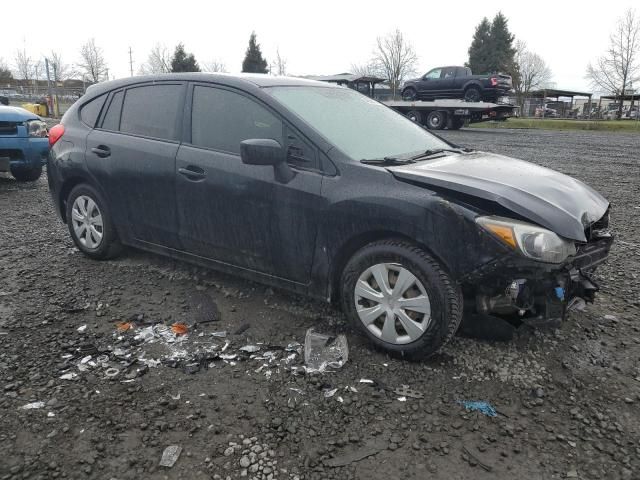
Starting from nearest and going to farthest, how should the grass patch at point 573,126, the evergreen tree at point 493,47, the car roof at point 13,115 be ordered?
the car roof at point 13,115 → the grass patch at point 573,126 → the evergreen tree at point 493,47

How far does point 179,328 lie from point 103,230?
1.62 metres

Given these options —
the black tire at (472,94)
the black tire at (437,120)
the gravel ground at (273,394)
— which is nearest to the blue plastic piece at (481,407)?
the gravel ground at (273,394)

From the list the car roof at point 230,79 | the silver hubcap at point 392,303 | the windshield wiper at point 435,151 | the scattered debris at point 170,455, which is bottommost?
the scattered debris at point 170,455

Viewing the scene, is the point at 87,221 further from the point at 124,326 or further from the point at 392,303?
the point at 392,303

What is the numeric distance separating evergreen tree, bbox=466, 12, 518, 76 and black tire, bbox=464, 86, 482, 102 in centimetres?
3496

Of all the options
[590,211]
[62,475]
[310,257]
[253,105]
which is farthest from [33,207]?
[590,211]

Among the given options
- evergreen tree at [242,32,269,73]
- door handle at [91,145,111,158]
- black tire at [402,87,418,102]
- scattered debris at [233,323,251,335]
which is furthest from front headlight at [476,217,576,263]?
evergreen tree at [242,32,269,73]

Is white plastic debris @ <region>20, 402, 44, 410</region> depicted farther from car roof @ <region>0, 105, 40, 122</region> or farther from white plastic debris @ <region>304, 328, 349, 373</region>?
car roof @ <region>0, 105, 40, 122</region>

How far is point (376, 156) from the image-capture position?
348 cm

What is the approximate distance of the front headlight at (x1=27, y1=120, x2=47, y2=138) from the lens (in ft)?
26.5

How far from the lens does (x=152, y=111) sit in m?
4.30

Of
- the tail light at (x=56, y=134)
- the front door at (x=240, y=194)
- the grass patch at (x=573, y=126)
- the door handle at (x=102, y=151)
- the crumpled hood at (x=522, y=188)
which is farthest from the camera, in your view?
the grass patch at (x=573, y=126)

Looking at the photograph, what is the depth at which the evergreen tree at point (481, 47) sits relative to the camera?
57.3 metres

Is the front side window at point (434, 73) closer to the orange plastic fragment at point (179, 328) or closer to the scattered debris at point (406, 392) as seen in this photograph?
the orange plastic fragment at point (179, 328)
